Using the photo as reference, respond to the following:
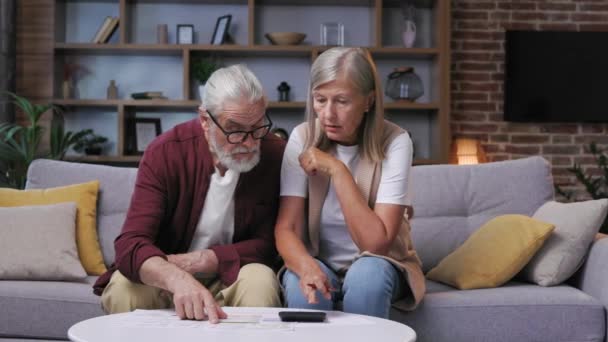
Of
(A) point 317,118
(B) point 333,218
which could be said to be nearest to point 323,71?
(A) point 317,118

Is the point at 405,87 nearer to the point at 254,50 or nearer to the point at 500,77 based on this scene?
the point at 500,77

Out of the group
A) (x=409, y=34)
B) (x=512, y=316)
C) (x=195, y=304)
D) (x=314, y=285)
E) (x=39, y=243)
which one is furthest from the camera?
(x=409, y=34)

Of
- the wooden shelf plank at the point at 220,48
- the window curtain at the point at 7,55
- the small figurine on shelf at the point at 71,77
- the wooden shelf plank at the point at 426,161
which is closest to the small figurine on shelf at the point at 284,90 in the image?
the wooden shelf plank at the point at 220,48

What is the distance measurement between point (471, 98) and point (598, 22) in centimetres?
107

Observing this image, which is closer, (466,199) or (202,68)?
(466,199)

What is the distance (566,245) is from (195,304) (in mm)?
1462

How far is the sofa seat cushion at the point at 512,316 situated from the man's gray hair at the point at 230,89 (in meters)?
0.85

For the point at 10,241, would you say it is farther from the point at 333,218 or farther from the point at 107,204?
the point at 333,218

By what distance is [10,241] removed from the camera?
2924 mm

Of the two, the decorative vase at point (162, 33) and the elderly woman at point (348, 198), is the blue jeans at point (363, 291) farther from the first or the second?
the decorative vase at point (162, 33)

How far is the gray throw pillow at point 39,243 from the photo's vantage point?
290 cm

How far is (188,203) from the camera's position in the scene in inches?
90.8

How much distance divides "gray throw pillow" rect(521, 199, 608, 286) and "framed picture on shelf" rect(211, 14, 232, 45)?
313cm

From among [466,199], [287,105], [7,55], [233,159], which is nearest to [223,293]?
Result: [233,159]
